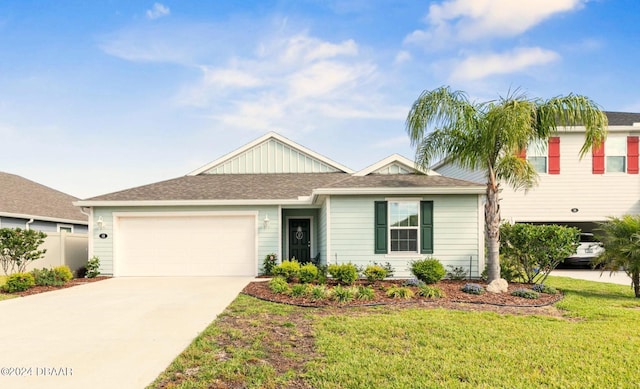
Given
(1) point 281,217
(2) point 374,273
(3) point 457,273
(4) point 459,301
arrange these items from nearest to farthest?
(4) point 459,301 → (2) point 374,273 → (3) point 457,273 → (1) point 281,217

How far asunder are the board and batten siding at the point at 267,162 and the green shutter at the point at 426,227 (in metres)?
6.17

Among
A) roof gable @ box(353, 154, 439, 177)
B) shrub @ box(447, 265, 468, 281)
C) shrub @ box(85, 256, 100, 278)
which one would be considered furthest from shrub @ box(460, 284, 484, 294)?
shrub @ box(85, 256, 100, 278)

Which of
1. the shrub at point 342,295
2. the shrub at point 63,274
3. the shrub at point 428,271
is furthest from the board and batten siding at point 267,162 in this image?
the shrub at point 342,295

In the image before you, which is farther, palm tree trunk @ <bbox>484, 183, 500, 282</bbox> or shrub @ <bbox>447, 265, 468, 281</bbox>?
shrub @ <bbox>447, 265, 468, 281</bbox>

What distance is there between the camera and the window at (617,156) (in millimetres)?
17656

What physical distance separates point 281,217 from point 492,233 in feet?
22.4

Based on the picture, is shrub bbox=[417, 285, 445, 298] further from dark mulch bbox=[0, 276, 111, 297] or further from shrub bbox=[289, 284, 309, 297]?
dark mulch bbox=[0, 276, 111, 297]

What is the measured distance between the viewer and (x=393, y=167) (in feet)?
44.5

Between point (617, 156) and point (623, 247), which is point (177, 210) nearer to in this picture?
point (623, 247)

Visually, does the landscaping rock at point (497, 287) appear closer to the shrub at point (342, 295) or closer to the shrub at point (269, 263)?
the shrub at point (342, 295)

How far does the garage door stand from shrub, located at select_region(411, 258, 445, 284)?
554cm

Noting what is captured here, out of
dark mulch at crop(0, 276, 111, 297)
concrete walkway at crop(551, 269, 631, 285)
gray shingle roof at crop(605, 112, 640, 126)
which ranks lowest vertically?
concrete walkway at crop(551, 269, 631, 285)

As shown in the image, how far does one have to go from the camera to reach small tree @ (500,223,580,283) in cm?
1055

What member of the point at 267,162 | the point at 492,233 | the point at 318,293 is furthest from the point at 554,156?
the point at 318,293
